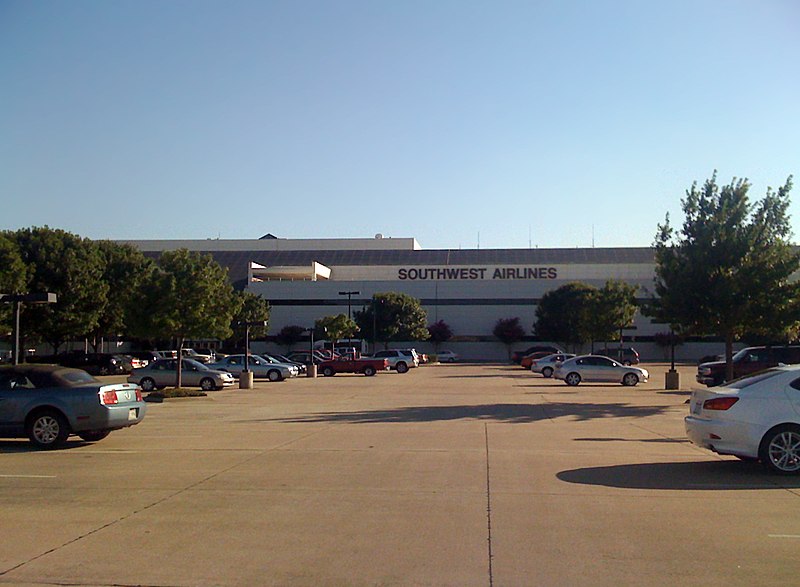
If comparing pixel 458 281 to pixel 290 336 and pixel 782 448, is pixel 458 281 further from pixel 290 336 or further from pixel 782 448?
pixel 782 448

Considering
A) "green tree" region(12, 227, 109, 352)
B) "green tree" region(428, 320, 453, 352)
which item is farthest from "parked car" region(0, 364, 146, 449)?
"green tree" region(428, 320, 453, 352)

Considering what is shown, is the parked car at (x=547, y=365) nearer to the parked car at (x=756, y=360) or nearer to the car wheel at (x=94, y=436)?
the parked car at (x=756, y=360)

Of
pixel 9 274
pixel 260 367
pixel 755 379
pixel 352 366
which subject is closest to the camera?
pixel 755 379

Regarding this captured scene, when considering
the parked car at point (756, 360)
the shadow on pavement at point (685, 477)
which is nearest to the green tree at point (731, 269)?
the parked car at point (756, 360)

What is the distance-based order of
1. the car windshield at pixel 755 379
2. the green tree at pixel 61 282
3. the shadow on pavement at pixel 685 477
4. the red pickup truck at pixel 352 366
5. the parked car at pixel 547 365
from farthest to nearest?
1. the green tree at pixel 61 282
2. the red pickup truck at pixel 352 366
3. the parked car at pixel 547 365
4. the car windshield at pixel 755 379
5. the shadow on pavement at pixel 685 477

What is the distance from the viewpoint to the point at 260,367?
46000 mm

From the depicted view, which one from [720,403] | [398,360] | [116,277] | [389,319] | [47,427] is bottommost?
[398,360]

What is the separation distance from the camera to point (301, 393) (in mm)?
34094

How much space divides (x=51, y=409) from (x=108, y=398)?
981 mm

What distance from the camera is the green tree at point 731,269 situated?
2688 cm

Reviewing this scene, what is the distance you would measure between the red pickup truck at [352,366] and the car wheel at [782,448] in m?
41.0

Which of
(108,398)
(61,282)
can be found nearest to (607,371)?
(108,398)

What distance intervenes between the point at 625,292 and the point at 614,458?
45997mm

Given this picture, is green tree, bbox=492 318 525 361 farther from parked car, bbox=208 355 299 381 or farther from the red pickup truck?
parked car, bbox=208 355 299 381
